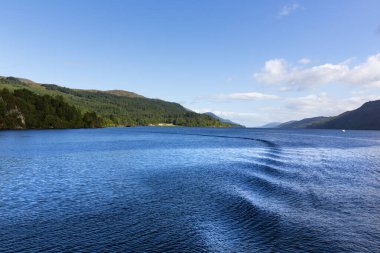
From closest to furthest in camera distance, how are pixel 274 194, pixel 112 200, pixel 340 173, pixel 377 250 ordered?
1. pixel 377 250
2. pixel 112 200
3. pixel 274 194
4. pixel 340 173

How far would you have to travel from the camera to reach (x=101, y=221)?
2892 centimetres

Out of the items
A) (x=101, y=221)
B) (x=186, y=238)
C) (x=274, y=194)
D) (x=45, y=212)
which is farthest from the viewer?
(x=274, y=194)

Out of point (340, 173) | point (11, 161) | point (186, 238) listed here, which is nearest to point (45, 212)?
point (186, 238)

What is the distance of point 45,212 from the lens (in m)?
31.4

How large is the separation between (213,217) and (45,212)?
→ 54.0 feet

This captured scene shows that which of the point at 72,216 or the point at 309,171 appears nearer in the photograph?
the point at 72,216

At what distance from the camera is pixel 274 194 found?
39.9 meters

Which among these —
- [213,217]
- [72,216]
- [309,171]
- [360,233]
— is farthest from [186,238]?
[309,171]

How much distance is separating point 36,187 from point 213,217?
25.3 metres

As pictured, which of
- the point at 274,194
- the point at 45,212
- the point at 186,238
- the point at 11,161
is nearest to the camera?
the point at 186,238

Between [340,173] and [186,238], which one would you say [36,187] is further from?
[340,173]

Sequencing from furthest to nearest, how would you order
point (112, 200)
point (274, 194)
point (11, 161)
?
point (11, 161) < point (274, 194) < point (112, 200)

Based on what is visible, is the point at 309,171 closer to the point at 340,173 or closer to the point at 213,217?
the point at 340,173

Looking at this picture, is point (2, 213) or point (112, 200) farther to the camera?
point (112, 200)
